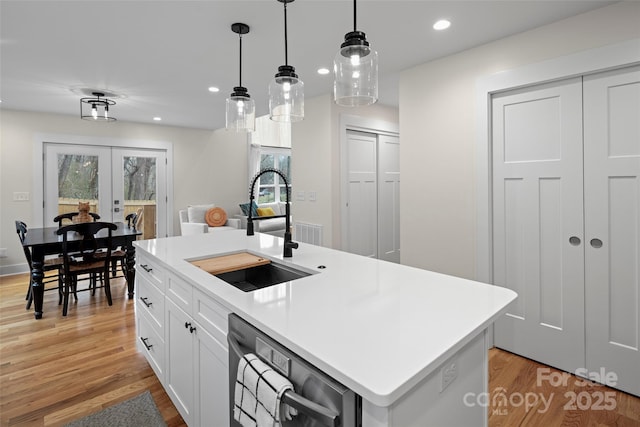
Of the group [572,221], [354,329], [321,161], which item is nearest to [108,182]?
[321,161]

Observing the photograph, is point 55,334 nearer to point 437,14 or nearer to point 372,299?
point 372,299

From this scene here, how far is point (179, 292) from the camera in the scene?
175 cm

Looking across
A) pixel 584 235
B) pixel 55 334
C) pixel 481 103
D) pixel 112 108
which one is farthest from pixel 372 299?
pixel 112 108

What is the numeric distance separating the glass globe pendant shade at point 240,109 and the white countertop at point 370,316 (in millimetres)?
1030

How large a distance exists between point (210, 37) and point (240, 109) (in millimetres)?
774

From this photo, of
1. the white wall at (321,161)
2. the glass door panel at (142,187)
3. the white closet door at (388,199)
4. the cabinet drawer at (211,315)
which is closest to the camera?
the cabinet drawer at (211,315)

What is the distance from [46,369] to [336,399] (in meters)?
2.70

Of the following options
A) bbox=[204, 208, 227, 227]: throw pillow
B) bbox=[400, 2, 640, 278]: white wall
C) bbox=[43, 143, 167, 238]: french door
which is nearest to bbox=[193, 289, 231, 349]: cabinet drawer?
bbox=[400, 2, 640, 278]: white wall

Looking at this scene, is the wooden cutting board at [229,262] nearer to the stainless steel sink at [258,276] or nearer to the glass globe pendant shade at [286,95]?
the stainless steel sink at [258,276]

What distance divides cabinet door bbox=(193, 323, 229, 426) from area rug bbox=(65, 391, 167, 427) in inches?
19.8

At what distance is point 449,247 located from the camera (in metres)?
2.97

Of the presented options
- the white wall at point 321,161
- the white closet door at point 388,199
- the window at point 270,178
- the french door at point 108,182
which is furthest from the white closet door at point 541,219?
the window at point 270,178

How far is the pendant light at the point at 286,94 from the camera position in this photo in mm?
1808

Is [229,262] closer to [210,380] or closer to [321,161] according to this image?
[210,380]
